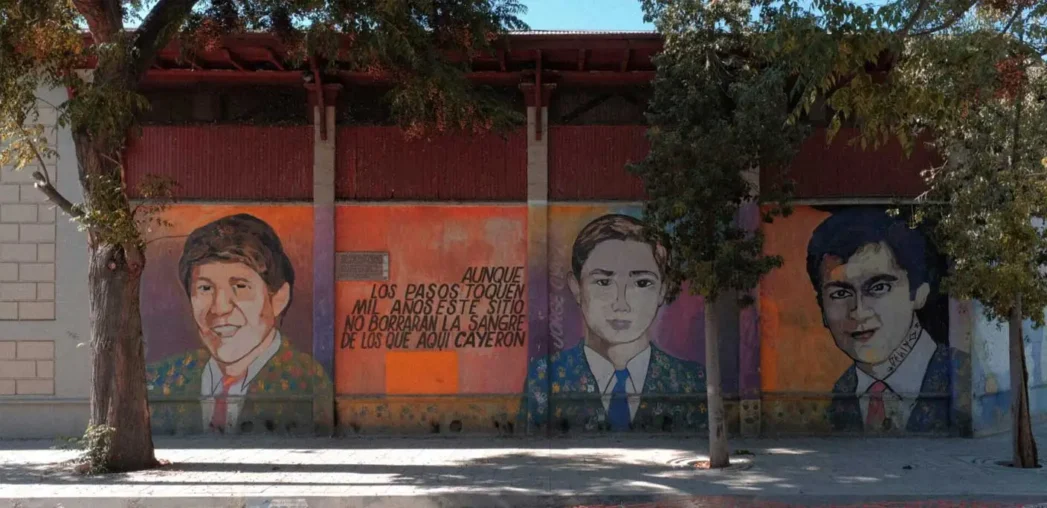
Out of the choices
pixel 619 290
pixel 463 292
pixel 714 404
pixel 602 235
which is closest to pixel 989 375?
pixel 714 404

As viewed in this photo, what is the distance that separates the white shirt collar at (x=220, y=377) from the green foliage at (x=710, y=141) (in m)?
5.75

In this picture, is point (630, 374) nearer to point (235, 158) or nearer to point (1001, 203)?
point (1001, 203)

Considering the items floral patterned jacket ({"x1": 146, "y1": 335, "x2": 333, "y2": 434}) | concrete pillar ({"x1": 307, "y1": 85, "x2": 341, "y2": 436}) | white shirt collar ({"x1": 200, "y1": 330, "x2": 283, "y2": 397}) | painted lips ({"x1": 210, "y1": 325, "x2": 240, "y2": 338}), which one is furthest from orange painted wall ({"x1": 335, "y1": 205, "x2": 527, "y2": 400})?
painted lips ({"x1": 210, "y1": 325, "x2": 240, "y2": 338})

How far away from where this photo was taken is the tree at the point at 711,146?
32.7ft

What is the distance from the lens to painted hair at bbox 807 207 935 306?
12.8m

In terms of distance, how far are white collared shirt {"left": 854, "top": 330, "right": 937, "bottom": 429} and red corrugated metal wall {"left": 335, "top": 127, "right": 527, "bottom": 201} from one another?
533cm

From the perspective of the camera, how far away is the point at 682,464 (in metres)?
10.9

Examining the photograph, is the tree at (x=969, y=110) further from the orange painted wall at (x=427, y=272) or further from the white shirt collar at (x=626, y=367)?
the orange painted wall at (x=427, y=272)

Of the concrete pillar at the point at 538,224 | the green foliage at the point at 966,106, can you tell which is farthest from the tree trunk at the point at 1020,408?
the concrete pillar at the point at 538,224

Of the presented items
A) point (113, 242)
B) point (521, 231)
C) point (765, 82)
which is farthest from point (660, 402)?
point (113, 242)

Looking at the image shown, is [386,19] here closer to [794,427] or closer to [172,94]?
[172,94]

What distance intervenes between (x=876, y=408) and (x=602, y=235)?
4.37 meters

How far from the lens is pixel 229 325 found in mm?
12891

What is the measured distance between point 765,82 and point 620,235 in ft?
11.3
